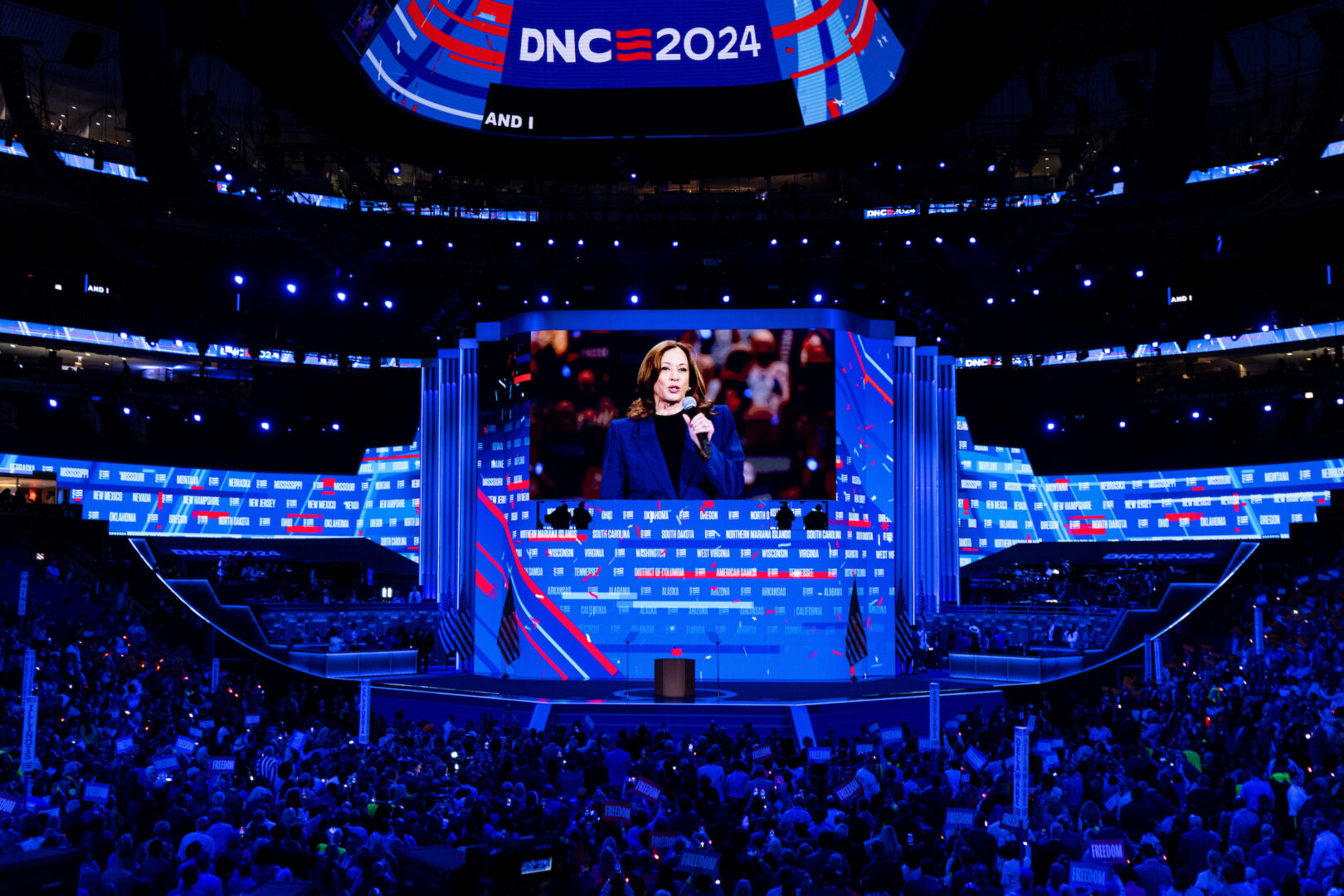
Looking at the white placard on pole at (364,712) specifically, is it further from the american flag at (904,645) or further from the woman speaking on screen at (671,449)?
the american flag at (904,645)

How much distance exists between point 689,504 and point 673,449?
59.4 inches

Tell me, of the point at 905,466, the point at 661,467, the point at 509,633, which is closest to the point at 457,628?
the point at 509,633

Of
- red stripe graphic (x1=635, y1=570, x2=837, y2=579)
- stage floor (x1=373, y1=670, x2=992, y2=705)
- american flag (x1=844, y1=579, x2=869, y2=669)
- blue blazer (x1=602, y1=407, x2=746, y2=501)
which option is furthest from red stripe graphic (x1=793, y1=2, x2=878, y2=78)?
american flag (x1=844, y1=579, x2=869, y2=669)

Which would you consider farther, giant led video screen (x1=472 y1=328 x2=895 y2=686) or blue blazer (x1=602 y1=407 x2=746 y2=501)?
giant led video screen (x1=472 y1=328 x2=895 y2=686)

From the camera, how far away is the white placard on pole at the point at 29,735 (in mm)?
13273

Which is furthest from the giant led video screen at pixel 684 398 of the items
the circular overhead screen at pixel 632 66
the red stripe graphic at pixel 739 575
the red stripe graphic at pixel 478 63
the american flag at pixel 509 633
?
the red stripe graphic at pixel 478 63

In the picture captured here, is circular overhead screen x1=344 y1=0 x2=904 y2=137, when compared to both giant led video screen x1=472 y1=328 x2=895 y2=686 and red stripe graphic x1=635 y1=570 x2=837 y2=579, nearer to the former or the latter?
giant led video screen x1=472 y1=328 x2=895 y2=686

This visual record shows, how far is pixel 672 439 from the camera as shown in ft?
99.4

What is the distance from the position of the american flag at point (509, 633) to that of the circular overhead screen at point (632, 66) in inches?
507

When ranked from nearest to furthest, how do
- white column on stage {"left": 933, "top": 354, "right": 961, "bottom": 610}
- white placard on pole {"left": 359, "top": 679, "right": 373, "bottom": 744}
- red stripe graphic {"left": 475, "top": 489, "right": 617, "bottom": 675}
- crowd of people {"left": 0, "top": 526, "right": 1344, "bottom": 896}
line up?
crowd of people {"left": 0, "top": 526, "right": 1344, "bottom": 896}, white placard on pole {"left": 359, "top": 679, "right": 373, "bottom": 744}, red stripe graphic {"left": 475, "top": 489, "right": 617, "bottom": 675}, white column on stage {"left": 933, "top": 354, "right": 961, "bottom": 610}

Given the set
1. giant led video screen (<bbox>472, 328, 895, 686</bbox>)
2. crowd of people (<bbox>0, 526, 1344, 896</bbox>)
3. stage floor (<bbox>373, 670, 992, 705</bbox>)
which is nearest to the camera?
crowd of people (<bbox>0, 526, 1344, 896</bbox>)

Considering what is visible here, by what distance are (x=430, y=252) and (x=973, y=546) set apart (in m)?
22.8

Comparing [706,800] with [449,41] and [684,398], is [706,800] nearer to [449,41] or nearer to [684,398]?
[449,41]

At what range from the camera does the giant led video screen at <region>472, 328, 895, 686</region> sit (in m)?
30.2
